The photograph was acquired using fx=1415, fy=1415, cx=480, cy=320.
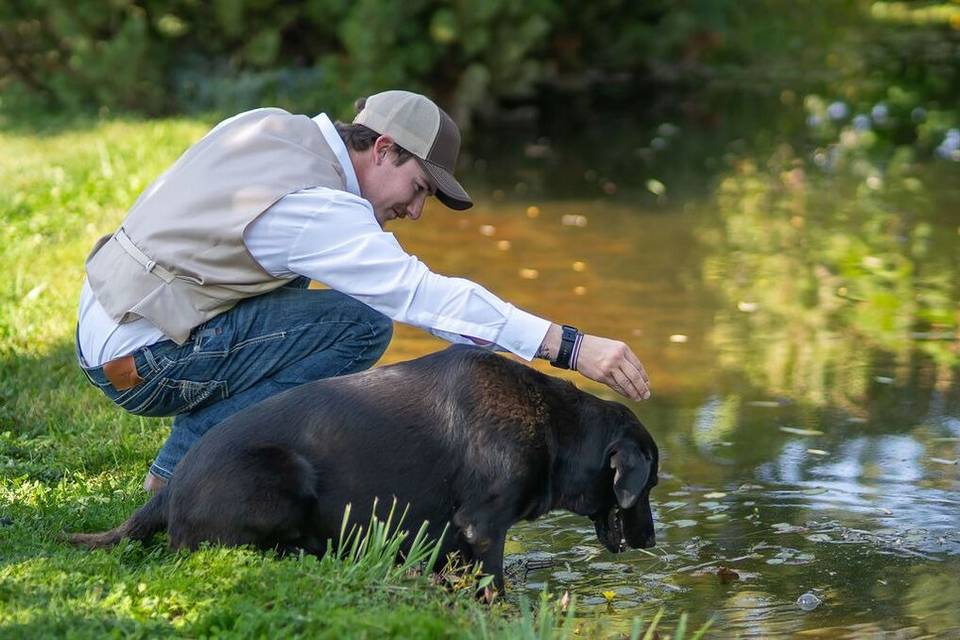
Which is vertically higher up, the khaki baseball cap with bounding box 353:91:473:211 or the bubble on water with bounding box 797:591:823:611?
the khaki baseball cap with bounding box 353:91:473:211

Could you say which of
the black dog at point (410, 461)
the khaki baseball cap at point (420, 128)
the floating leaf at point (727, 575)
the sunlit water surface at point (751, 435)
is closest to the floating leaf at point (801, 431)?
the sunlit water surface at point (751, 435)

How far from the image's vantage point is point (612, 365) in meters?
4.35

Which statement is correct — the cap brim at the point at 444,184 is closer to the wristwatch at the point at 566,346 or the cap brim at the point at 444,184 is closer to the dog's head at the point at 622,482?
the wristwatch at the point at 566,346

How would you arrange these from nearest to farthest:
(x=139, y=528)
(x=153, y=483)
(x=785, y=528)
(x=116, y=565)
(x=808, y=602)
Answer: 1. (x=116, y=565)
2. (x=139, y=528)
3. (x=808, y=602)
4. (x=153, y=483)
5. (x=785, y=528)

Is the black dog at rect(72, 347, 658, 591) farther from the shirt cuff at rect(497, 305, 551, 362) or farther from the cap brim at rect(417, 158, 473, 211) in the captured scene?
the cap brim at rect(417, 158, 473, 211)

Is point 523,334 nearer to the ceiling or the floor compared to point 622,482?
nearer to the ceiling

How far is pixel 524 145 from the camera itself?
16.3 m

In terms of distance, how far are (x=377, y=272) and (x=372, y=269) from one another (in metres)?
0.02

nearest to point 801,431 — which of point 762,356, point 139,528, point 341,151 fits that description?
point 762,356

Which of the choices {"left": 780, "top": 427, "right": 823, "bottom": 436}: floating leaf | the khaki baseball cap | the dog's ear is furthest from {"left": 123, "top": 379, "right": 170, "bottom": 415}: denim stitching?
{"left": 780, "top": 427, "right": 823, "bottom": 436}: floating leaf

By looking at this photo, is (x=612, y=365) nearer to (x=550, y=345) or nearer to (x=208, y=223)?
(x=550, y=345)

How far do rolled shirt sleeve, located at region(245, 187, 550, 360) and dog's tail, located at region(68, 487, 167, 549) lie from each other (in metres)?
0.88

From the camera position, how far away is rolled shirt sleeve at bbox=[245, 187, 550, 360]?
4441mm

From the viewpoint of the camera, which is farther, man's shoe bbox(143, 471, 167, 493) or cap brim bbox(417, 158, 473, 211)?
man's shoe bbox(143, 471, 167, 493)
